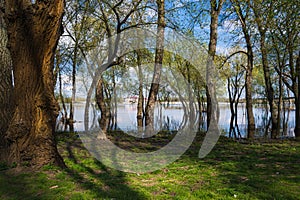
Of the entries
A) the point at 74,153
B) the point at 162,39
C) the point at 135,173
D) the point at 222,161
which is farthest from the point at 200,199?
the point at 162,39

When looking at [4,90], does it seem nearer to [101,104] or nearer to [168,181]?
[168,181]

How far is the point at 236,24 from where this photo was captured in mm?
13938

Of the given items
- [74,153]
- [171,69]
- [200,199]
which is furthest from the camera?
[171,69]

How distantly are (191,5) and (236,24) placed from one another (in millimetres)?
4234

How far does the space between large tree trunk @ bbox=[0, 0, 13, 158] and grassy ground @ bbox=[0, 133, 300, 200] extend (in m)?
1.07

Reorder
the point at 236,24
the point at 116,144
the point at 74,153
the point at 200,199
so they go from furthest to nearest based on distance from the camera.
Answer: the point at 236,24
the point at 116,144
the point at 74,153
the point at 200,199

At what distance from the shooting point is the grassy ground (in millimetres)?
3916

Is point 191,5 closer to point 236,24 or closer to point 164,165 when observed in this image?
point 236,24

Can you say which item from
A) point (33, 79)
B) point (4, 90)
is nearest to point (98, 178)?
point (33, 79)

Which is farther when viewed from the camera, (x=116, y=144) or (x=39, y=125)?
(x=116, y=144)

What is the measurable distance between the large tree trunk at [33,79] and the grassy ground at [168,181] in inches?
17.4

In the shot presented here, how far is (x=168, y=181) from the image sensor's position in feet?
15.7

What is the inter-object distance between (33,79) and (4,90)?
1.19m

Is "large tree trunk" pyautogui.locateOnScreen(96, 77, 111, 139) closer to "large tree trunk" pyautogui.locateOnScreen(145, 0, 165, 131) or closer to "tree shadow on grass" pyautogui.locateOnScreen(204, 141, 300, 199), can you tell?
"large tree trunk" pyautogui.locateOnScreen(145, 0, 165, 131)
